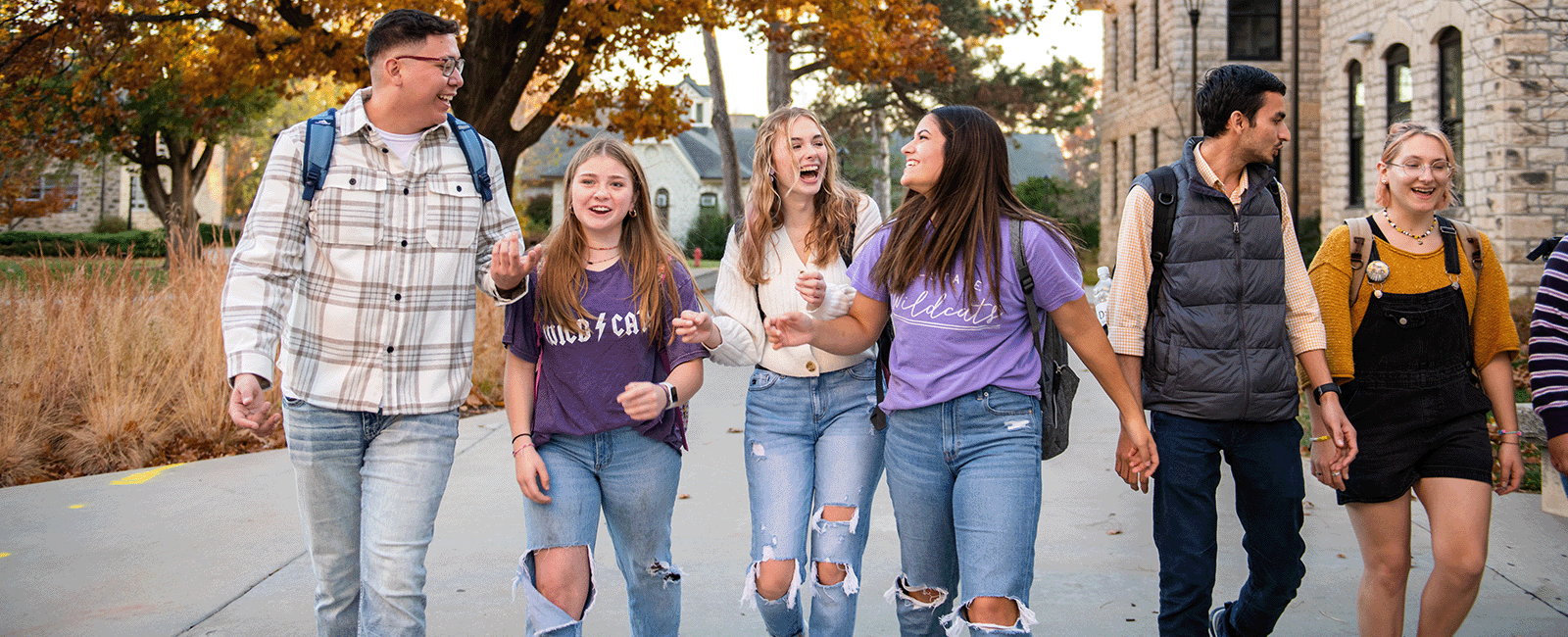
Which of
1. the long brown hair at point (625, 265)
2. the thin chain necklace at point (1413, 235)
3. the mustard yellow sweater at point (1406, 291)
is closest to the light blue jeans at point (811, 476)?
the long brown hair at point (625, 265)

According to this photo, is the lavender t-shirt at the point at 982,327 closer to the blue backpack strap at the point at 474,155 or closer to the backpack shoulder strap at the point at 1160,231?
the backpack shoulder strap at the point at 1160,231

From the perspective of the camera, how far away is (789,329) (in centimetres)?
310

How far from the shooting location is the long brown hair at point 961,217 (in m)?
3.07

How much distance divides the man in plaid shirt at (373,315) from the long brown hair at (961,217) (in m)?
1.02

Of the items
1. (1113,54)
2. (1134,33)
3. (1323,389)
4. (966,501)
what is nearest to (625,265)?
(966,501)

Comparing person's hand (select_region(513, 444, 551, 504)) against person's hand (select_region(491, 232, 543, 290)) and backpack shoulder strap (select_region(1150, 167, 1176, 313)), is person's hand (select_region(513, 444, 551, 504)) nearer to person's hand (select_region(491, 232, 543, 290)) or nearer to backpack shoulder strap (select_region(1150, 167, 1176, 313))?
person's hand (select_region(491, 232, 543, 290))

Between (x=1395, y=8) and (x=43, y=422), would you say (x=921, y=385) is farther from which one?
(x=1395, y=8)

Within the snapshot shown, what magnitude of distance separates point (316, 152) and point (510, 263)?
23.8 inches

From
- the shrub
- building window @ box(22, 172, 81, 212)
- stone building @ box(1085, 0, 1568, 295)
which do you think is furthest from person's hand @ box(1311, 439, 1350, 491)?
the shrub

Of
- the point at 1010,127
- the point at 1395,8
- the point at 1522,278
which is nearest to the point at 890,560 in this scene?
the point at 1522,278

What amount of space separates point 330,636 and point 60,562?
260cm

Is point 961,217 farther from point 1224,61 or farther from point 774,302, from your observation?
point 1224,61

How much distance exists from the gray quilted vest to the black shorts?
269 mm

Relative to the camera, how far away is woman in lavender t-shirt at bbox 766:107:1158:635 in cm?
295
